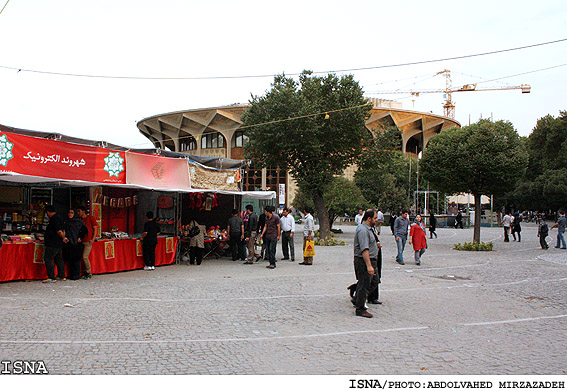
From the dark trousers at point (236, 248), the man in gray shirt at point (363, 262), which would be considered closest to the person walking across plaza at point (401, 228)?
the dark trousers at point (236, 248)

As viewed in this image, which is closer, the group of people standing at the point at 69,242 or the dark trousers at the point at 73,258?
the group of people standing at the point at 69,242

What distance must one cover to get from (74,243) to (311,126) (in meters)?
14.1

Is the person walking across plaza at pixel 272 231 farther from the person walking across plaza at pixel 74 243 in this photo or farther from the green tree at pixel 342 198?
the green tree at pixel 342 198

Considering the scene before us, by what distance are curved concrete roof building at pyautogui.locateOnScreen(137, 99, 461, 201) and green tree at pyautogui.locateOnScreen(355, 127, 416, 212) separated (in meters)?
8.06

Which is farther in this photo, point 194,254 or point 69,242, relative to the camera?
point 194,254

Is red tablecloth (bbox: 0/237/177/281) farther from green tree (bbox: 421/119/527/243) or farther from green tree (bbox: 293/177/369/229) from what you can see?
green tree (bbox: 293/177/369/229)

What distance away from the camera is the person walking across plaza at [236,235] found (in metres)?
15.1

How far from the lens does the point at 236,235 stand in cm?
1512

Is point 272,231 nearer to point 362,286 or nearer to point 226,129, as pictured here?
point 362,286

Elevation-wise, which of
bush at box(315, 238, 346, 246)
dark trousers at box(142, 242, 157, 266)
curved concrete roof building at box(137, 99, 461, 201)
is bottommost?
bush at box(315, 238, 346, 246)

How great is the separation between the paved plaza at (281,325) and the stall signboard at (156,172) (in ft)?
8.01

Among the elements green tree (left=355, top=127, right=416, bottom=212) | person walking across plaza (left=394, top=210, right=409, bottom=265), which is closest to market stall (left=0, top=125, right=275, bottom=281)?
person walking across plaza (left=394, top=210, right=409, bottom=265)

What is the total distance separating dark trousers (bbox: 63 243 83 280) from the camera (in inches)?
419

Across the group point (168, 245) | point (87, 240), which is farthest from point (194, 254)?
point (87, 240)
